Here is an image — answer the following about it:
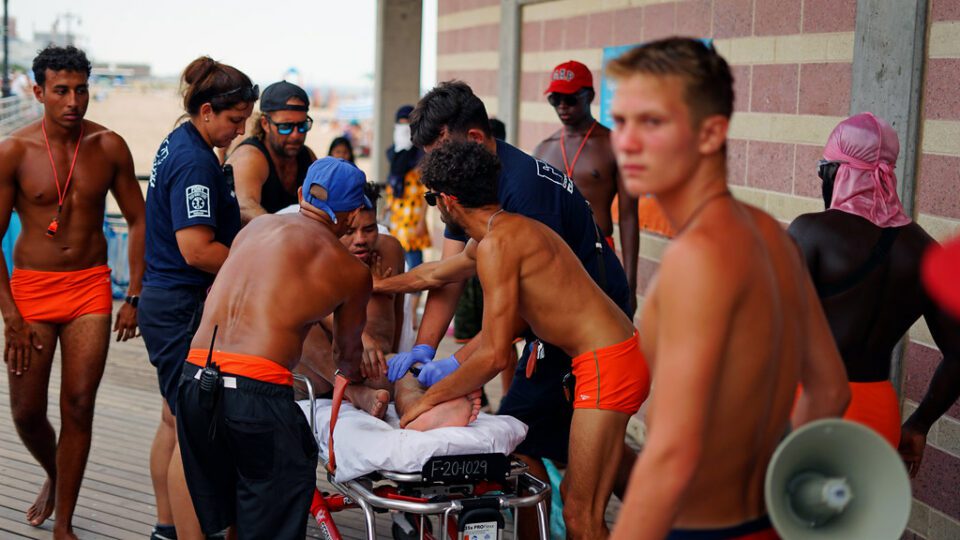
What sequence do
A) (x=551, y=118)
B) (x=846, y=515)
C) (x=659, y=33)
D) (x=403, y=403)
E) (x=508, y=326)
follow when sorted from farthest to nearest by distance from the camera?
(x=551, y=118), (x=659, y=33), (x=403, y=403), (x=508, y=326), (x=846, y=515)

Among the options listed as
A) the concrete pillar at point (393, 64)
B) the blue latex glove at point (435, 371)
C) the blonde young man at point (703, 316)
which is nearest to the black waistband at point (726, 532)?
the blonde young man at point (703, 316)

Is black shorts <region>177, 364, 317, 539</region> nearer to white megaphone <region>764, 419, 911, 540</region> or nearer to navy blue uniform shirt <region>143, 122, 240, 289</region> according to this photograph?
navy blue uniform shirt <region>143, 122, 240, 289</region>

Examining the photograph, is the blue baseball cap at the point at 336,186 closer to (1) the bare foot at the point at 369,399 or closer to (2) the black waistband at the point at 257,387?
(2) the black waistband at the point at 257,387

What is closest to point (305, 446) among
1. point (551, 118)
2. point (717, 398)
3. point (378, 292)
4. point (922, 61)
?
point (378, 292)

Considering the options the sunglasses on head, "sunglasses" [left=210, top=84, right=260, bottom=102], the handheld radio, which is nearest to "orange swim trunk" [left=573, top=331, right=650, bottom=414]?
the sunglasses on head

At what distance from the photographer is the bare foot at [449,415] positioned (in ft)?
12.0

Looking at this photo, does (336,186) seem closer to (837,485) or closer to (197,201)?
(197,201)

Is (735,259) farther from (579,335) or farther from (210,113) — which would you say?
(210,113)

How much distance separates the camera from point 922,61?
407cm

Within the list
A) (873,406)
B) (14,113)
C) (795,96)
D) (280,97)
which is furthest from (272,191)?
(14,113)

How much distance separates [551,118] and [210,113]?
3.75m

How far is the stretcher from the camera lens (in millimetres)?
3445

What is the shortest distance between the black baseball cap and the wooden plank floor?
1.81m

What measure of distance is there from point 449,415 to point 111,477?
2439 millimetres
